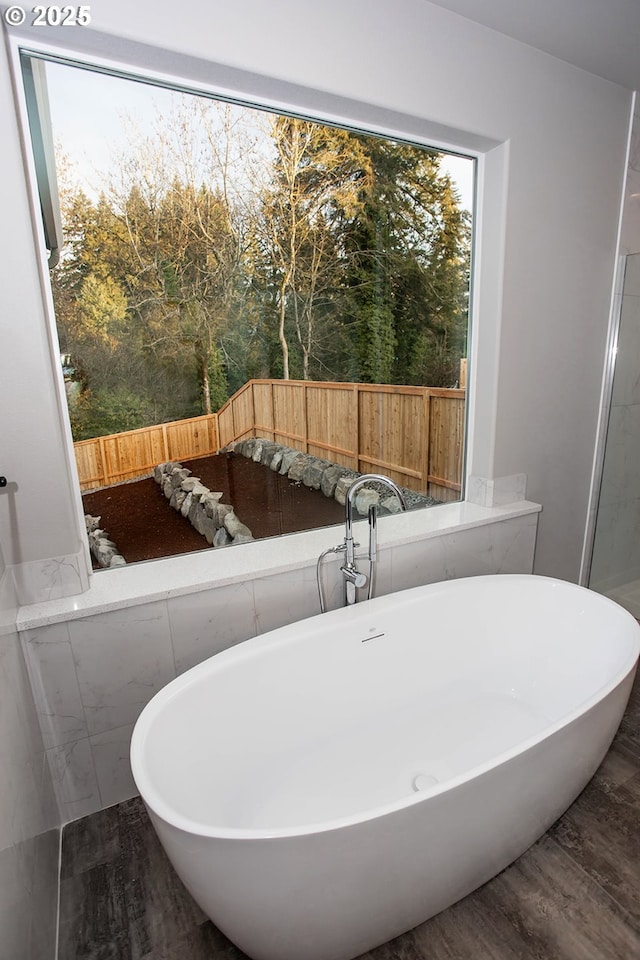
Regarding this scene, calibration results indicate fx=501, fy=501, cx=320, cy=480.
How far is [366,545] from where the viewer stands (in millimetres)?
2090

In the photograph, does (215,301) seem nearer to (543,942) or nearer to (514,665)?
(514,665)

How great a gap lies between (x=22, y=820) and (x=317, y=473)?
4.77 ft

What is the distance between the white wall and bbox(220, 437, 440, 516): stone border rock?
0.47 meters

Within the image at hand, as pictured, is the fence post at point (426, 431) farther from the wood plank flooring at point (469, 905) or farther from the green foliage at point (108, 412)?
the wood plank flooring at point (469, 905)

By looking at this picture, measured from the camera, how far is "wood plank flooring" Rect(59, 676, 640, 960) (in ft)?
4.19

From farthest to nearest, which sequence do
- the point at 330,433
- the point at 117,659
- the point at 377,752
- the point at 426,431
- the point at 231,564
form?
1. the point at 426,431
2. the point at 330,433
3. the point at 231,564
4. the point at 377,752
5. the point at 117,659

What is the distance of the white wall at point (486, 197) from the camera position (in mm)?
1424

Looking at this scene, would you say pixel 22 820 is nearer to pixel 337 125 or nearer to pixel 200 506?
pixel 200 506

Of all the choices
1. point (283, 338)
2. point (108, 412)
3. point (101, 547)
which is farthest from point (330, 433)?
point (101, 547)

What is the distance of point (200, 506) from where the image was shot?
1.98 metres

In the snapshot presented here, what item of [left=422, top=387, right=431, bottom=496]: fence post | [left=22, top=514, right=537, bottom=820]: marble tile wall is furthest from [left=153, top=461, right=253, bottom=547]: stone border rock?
[left=422, top=387, right=431, bottom=496]: fence post

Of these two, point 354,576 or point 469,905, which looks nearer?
point 469,905

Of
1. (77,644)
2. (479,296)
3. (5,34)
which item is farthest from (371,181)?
(77,644)

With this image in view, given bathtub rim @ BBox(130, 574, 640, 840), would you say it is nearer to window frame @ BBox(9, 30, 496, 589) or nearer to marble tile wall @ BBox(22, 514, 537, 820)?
marble tile wall @ BBox(22, 514, 537, 820)
